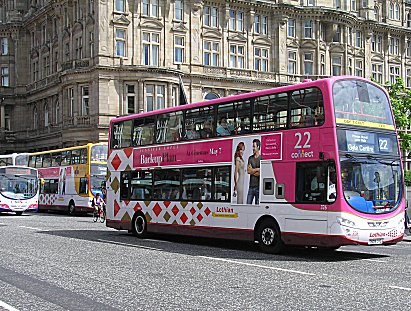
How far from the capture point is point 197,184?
20609 millimetres

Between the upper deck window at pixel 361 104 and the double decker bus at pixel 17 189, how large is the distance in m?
28.8

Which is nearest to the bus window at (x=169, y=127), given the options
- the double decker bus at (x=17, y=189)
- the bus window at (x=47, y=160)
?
the double decker bus at (x=17, y=189)

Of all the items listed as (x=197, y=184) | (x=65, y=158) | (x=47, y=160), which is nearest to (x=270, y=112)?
(x=197, y=184)

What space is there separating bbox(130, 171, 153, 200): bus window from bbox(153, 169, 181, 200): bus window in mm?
372

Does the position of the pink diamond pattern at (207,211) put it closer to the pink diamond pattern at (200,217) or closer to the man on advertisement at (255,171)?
the pink diamond pattern at (200,217)

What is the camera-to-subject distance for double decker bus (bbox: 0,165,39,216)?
4153cm

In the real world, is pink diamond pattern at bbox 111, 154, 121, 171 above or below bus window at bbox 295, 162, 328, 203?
above

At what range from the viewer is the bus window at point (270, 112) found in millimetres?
17781

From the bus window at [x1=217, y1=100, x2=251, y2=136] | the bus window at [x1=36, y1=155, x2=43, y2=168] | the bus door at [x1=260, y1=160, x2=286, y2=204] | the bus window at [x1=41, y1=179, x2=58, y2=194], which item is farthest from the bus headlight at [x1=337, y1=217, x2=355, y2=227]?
the bus window at [x1=36, y1=155, x2=43, y2=168]

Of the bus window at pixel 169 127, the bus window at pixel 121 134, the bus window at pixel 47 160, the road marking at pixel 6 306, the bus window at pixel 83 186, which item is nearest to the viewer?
the road marking at pixel 6 306

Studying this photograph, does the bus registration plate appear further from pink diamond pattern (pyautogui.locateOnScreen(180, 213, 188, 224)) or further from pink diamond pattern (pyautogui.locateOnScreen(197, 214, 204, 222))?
pink diamond pattern (pyautogui.locateOnScreen(180, 213, 188, 224))

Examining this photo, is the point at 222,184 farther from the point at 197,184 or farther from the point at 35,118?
the point at 35,118

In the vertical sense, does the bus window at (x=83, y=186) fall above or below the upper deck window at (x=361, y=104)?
below

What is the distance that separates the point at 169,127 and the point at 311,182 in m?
6.57
